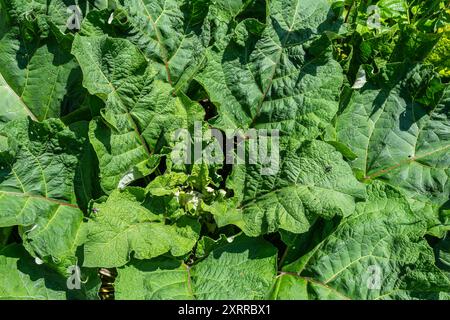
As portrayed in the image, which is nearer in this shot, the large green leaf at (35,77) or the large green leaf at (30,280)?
the large green leaf at (30,280)

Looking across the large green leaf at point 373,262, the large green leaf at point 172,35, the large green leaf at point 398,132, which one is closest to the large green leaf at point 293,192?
the large green leaf at point 373,262

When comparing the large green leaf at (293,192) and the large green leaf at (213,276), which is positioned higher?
the large green leaf at (293,192)

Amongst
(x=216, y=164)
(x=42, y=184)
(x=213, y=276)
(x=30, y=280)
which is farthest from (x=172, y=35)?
(x=30, y=280)

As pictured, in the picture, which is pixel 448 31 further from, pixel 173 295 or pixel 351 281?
pixel 173 295

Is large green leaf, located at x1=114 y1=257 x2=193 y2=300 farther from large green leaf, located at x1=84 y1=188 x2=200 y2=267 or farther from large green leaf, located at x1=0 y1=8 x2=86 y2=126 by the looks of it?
large green leaf, located at x1=0 y1=8 x2=86 y2=126

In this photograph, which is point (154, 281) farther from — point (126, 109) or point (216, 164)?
point (126, 109)

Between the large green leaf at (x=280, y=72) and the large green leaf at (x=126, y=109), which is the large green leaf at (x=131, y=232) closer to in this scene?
the large green leaf at (x=126, y=109)

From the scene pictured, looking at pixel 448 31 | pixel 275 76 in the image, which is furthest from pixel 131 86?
pixel 448 31
